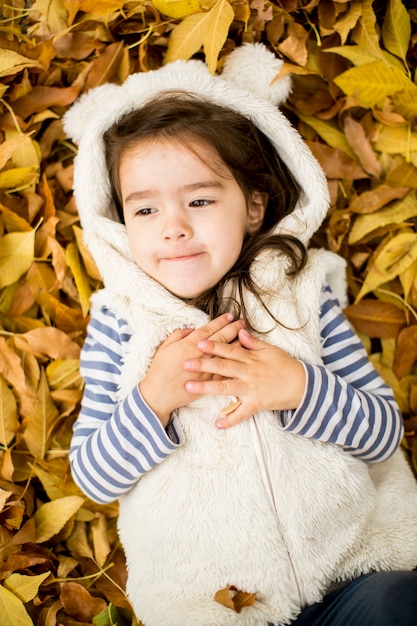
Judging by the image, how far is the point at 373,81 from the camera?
1.37 m

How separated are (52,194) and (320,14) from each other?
0.76m

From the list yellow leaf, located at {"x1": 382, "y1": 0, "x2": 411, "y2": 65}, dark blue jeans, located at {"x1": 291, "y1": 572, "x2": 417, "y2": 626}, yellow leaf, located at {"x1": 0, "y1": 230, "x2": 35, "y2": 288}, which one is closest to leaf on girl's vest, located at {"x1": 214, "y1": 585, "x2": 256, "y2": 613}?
dark blue jeans, located at {"x1": 291, "y1": 572, "x2": 417, "y2": 626}

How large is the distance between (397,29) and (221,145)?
1.70 feet

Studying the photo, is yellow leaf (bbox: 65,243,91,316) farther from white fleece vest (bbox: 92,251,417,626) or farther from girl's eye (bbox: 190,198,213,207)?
girl's eye (bbox: 190,198,213,207)

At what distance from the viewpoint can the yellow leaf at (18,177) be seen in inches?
54.7

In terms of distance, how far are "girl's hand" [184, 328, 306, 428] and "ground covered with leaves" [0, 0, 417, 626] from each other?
39cm

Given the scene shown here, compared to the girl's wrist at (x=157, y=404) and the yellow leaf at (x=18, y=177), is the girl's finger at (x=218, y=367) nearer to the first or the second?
the girl's wrist at (x=157, y=404)

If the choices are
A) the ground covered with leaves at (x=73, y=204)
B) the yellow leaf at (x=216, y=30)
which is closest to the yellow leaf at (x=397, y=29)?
the ground covered with leaves at (x=73, y=204)

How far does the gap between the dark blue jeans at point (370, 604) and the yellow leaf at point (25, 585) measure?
528mm

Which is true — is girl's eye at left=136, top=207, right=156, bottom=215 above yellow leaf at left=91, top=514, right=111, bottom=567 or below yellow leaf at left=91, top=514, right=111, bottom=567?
above

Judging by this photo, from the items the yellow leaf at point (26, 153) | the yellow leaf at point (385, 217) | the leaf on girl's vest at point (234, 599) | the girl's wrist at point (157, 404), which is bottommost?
the leaf on girl's vest at point (234, 599)

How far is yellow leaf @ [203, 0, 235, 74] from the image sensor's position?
1262 mm

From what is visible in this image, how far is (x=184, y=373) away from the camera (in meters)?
1.16

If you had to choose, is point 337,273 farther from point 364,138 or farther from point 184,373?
point 184,373
